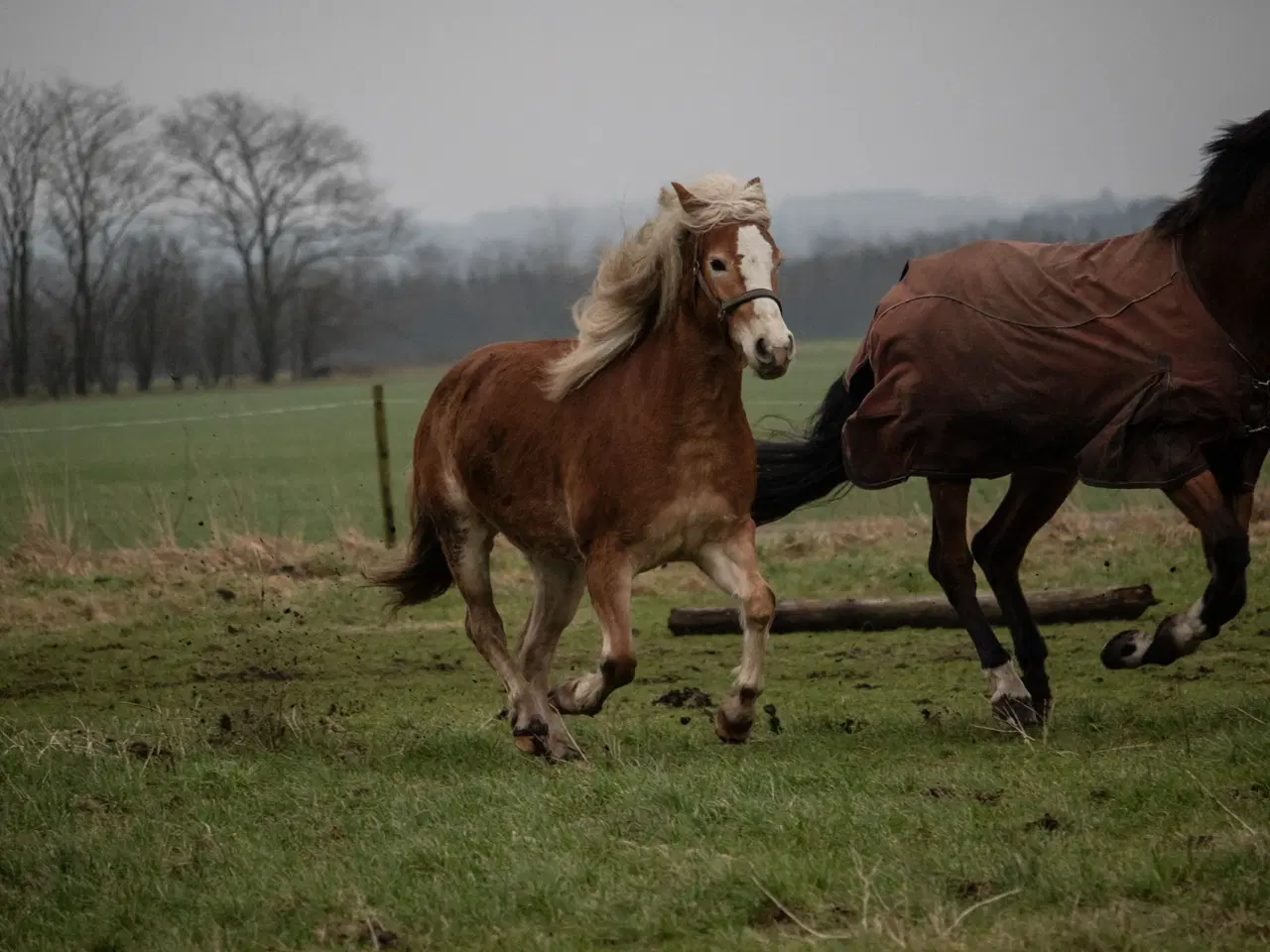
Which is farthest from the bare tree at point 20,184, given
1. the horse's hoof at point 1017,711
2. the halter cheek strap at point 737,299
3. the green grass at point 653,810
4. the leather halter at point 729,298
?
the horse's hoof at point 1017,711

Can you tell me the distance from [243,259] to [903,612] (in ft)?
72.6

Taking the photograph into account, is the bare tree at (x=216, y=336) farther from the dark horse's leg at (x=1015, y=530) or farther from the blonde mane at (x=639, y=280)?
the dark horse's leg at (x=1015, y=530)

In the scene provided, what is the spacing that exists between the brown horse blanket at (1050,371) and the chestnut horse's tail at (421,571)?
1.91 m

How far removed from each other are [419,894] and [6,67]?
45.2 feet

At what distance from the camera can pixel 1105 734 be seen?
19.7ft

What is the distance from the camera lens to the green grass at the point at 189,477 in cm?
1373

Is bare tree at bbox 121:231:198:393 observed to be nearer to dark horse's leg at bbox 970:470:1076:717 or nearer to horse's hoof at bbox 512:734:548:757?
horse's hoof at bbox 512:734:548:757

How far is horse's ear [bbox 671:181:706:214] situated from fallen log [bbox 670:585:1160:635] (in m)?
3.77

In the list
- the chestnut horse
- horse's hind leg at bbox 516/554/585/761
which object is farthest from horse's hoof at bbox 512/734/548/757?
horse's hind leg at bbox 516/554/585/761

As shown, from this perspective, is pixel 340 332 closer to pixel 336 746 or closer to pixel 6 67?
pixel 6 67

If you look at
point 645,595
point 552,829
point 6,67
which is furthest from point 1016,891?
point 6,67

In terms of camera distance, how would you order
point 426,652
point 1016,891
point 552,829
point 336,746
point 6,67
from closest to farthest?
point 1016,891 → point 552,829 → point 336,746 → point 426,652 → point 6,67

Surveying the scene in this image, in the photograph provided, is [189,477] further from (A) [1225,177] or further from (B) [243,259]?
(B) [243,259]

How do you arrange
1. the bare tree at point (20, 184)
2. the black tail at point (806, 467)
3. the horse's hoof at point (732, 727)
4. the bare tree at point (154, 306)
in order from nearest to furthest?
the horse's hoof at point (732, 727) → the black tail at point (806, 467) → the bare tree at point (154, 306) → the bare tree at point (20, 184)
